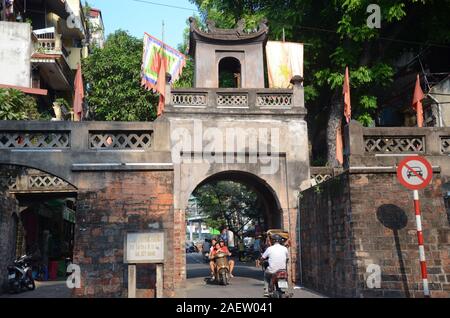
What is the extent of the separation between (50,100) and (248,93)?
1425 cm

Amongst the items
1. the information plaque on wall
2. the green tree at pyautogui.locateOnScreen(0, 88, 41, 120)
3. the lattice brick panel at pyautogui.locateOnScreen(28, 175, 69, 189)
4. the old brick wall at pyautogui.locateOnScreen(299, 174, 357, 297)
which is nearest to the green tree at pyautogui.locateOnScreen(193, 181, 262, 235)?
the lattice brick panel at pyautogui.locateOnScreen(28, 175, 69, 189)

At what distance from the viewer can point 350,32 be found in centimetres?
1666

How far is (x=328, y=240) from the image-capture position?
1052 centimetres

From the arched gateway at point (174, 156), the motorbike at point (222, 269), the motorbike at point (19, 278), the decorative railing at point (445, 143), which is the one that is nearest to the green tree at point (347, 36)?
the arched gateway at point (174, 156)

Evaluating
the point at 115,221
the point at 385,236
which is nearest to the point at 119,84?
the point at 115,221

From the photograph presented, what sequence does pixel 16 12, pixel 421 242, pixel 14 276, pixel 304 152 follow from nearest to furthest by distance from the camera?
pixel 421 242, pixel 14 276, pixel 304 152, pixel 16 12

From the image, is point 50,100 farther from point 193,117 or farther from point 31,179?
point 193,117

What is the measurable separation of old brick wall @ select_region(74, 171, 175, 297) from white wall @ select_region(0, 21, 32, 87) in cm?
1202

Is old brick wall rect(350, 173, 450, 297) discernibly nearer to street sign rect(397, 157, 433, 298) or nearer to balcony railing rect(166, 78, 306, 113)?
street sign rect(397, 157, 433, 298)

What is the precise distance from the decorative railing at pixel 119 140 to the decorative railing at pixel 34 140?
0.55 metres

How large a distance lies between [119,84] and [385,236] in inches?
720

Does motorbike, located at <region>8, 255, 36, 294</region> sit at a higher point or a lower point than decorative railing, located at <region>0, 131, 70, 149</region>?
lower

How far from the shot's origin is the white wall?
1903 centimetres

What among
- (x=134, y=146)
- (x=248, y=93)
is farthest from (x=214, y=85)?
(x=134, y=146)
